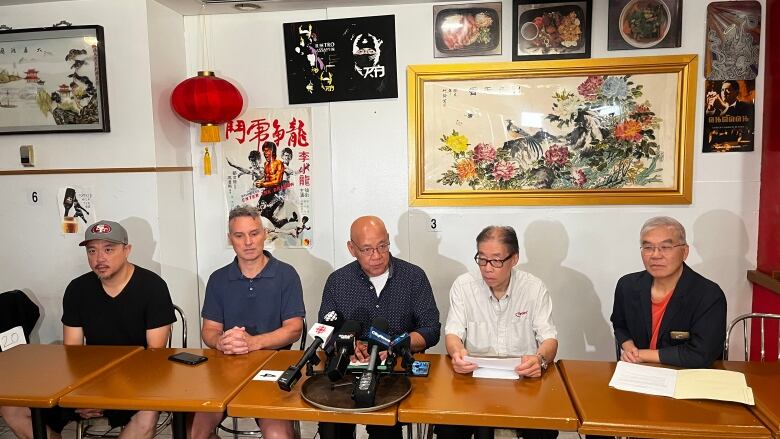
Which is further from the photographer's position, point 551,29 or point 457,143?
point 457,143

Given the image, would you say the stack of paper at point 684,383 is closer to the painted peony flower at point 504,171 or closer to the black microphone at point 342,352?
the black microphone at point 342,352

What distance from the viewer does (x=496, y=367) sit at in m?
2.00

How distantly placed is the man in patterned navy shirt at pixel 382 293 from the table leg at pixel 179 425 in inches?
32.8

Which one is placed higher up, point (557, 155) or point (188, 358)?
point (557, 155)

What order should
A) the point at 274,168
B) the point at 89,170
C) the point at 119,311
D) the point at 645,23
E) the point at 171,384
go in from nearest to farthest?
the point at 171,384, the point at 119,311, the point at 645,23, the point at 89,170, the point at 274,168

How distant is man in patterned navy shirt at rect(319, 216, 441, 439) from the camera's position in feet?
8.30

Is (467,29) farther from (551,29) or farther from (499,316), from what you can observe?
(499,316)

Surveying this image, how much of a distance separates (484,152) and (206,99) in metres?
1.75

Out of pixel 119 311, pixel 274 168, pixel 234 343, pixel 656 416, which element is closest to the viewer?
pixel 656 416

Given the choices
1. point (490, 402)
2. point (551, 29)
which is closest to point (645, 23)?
point (551, 29)

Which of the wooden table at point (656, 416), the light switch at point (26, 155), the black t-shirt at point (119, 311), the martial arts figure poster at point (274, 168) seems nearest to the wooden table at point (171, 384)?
the black t-shirt at point (119, 311)

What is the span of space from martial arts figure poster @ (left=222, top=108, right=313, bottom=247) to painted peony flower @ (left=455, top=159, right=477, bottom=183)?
100 cm

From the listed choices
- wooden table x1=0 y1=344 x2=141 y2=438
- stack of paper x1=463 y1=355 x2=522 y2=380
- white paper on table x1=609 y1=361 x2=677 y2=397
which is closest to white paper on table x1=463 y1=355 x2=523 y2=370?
stack of paper x1=463 y1=355 x2=522 y2=380

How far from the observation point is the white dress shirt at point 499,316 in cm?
239
